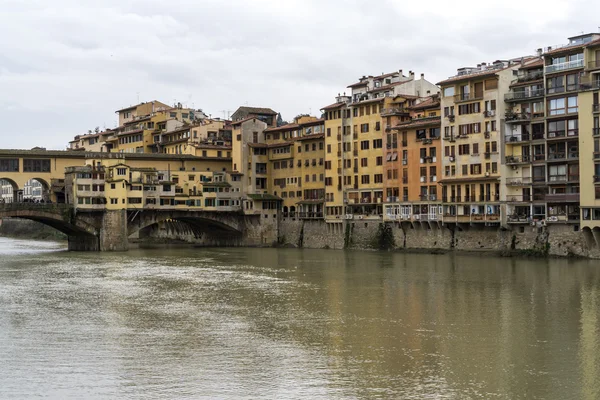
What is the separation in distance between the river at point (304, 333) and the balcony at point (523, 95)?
16.2 metres

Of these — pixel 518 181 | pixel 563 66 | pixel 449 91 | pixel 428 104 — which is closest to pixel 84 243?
pixel 428 104

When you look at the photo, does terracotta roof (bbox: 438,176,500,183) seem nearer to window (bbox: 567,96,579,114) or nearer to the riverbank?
window (bbox: 567,96,579,114)

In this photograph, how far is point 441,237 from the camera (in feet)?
264

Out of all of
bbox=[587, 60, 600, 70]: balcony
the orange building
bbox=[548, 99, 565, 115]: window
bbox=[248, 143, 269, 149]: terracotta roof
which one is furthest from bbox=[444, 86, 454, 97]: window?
bbox=[248, 143, 269, 149]: terracotta roof

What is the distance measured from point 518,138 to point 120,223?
39.5 metres

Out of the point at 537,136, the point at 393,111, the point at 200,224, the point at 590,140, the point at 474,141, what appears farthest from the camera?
the point at 200,224

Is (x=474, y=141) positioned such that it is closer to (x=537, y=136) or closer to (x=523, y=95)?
(x=523, y=95)

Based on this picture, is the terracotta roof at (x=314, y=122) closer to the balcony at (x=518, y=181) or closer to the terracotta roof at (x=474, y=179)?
the terracotta roof at (x=474, y=179)

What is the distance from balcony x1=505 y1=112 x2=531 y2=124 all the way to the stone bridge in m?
33.9

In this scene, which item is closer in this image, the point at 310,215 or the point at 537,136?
the point at 537,136

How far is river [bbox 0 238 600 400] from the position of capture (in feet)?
89.9

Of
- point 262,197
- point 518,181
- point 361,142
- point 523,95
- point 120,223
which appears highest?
point 523,95

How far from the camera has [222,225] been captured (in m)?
99.9

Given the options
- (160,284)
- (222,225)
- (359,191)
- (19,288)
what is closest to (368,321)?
(160,284)
